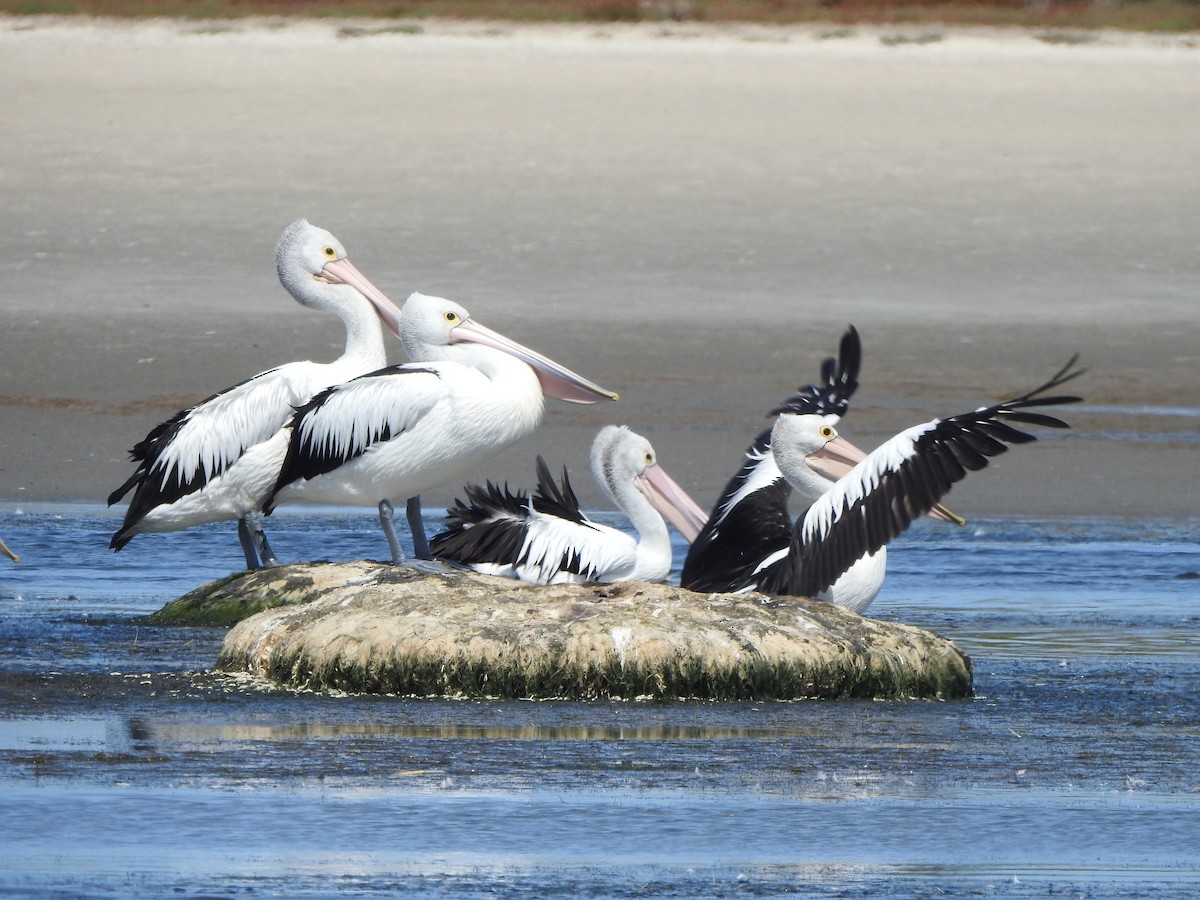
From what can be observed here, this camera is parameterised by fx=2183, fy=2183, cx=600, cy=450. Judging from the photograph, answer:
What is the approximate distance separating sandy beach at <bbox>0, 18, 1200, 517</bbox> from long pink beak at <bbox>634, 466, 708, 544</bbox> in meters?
1.93

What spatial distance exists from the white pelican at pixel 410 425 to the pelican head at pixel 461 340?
0.02 m

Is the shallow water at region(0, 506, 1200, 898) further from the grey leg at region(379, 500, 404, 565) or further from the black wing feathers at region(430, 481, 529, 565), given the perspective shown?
the black wing feathers at region(430, 481, 529, 565)

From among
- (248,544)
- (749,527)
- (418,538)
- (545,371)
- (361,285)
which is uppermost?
(361,285)

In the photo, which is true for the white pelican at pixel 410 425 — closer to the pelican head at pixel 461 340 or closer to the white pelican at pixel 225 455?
the pelican head at pixel 461 340

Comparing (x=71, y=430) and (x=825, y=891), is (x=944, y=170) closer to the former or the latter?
(x=71, y=430)

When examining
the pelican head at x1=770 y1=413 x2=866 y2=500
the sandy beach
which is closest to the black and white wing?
the pelican head at x1=770 y1=413 x2=866 y2=500

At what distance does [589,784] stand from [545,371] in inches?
114

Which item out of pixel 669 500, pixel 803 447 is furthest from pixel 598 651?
pixel 669 500

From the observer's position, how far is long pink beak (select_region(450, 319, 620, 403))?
23.3 ft

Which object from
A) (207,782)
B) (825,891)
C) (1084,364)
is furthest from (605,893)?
(1084,364)

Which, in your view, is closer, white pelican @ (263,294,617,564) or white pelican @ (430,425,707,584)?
white pelican @ (263,294,617,564)

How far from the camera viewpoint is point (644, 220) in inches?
568

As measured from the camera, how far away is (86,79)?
17.7 metres

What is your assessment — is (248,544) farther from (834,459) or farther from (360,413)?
(834,459)
